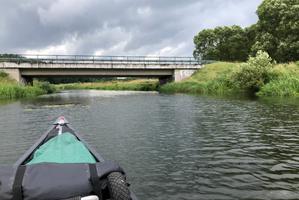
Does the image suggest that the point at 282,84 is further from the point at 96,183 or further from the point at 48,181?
the point at 48,181

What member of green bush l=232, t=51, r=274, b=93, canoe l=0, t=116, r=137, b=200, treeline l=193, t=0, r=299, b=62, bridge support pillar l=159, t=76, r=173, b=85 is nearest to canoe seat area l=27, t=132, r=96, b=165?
canoe l=0, t=116, r=137, b=200

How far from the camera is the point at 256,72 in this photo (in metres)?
39.8

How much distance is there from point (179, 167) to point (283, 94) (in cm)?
2858

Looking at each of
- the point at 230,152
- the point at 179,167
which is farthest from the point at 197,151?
the point at 179,167

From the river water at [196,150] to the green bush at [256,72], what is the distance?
67.8 ft

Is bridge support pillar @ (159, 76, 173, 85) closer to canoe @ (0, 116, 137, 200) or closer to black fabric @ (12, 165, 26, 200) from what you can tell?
canoe @ (0, 116, 137, 200)

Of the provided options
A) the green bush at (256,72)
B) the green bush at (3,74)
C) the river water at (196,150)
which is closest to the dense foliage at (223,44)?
the green bush at (256,72)

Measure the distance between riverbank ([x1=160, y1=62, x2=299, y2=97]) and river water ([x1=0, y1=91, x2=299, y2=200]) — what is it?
16.9 metres

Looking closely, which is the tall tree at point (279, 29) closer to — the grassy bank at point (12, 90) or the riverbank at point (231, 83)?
the riverbank at point (231, 83)

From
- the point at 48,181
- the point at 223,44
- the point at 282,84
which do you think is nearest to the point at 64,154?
the point at 48,181

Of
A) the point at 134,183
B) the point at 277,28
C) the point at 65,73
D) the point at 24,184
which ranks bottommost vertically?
the point at 134,183

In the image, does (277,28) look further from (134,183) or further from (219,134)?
(134,183)

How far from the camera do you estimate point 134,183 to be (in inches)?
317

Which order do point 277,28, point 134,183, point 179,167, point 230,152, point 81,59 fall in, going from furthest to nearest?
point 277,28, point 81,59, point 230,152, point 179,167, point 134,183
